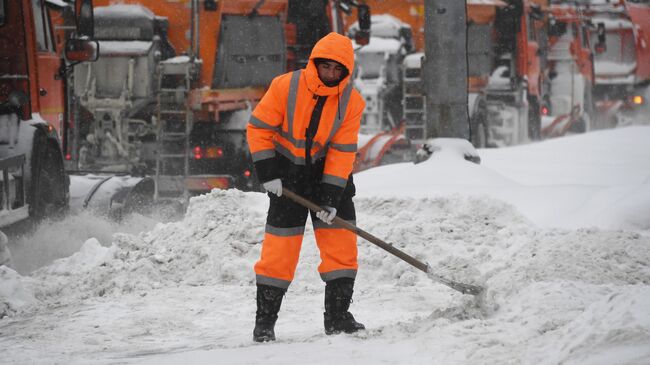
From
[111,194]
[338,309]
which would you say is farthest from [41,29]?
[338,309]

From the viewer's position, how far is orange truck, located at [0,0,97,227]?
28.8 ft

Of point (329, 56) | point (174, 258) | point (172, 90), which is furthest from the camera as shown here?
point (172, 90)

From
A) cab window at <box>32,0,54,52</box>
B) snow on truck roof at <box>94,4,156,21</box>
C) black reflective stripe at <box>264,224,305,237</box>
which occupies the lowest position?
black reflective stripe at <box>264,224,305,237</box>

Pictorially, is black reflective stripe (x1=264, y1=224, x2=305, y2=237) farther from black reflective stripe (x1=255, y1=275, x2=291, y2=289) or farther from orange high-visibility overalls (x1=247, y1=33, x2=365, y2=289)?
black reflective stripe (x1=255, y1=275, x2=291, y2=289)

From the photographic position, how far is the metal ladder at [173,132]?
12.8 m

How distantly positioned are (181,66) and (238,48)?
0.78 meters

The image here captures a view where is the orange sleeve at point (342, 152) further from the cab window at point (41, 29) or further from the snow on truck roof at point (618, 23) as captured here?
the snow on truck roof at point (618, 23)

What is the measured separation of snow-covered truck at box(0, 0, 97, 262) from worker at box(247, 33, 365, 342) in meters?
3.37

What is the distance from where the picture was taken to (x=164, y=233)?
8.55 meters

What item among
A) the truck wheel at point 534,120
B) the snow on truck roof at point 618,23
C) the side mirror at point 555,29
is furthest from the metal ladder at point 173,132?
the snow on truck roof at point 618,23

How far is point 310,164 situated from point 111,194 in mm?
5084

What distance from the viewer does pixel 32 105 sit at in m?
9.13

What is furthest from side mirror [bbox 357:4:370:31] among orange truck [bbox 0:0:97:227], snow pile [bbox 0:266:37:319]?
snow pile [bbox 0:266:37:319]

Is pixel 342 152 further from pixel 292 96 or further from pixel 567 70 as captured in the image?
pixel 567 70
